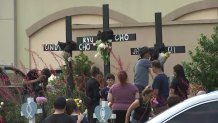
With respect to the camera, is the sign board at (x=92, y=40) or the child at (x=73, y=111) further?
the sign board at (x=92, y=40)

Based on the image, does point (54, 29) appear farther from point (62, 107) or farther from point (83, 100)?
point (62, 107)

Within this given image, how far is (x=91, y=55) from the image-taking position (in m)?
21.4

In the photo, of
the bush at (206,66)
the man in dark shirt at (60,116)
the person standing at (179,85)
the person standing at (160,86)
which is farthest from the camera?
the bush at (206,66)

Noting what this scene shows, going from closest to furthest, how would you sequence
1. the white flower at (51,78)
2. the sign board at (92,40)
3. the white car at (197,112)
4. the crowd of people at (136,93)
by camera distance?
the white car at (197,112), the crowd of people at (136,93), the white flower at (51,78), the sign board at (92,40)

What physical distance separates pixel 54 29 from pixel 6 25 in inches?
94.1

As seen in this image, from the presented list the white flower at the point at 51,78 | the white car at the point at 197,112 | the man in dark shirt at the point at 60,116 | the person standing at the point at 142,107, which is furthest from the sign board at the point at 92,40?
the white car at the point at 197,112

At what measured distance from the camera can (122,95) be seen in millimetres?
13406

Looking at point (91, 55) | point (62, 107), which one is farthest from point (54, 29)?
point (62, 107)

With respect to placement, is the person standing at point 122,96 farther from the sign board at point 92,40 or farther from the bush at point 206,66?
the sign board at point 92,40

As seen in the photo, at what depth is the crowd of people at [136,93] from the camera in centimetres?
1241

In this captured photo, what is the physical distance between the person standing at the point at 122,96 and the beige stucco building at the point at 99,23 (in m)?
6.53

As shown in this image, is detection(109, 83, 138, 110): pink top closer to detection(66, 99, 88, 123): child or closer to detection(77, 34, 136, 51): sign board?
detection(66, 99, 88, 123): child

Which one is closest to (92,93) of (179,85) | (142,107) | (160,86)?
(160,86)

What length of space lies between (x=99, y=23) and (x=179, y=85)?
13.8m
